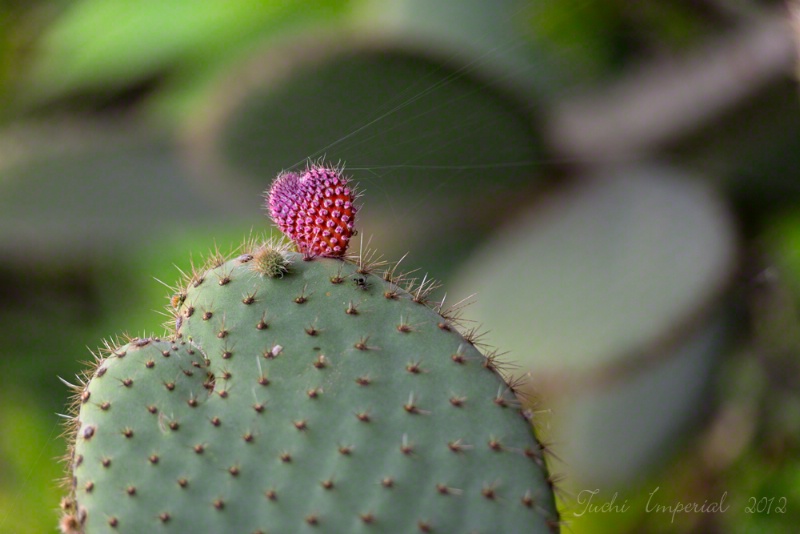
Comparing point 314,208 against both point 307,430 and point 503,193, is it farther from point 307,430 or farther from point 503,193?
point 503,193

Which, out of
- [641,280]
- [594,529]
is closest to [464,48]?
[641,280]

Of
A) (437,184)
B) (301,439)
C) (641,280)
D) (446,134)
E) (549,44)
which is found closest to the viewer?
(301,439)

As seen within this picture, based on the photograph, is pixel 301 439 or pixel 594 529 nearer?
pixel 301 439

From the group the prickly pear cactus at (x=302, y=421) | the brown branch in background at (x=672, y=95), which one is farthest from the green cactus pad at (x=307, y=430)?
the brown branch in background at (x=672, y=95)

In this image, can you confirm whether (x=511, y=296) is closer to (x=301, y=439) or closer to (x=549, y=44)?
(x=549, y=44)

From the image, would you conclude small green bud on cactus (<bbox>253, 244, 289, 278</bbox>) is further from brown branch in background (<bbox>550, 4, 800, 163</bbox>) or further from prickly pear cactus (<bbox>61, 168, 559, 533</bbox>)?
brown branch in background (<bbox>550, 4, 800, 163</bbox>)

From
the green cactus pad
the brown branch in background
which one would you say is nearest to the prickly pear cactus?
the green cactus pad

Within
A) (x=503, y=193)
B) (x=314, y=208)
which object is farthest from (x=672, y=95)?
(x=314, y=208)
